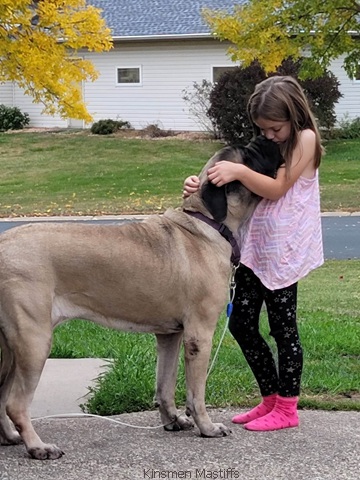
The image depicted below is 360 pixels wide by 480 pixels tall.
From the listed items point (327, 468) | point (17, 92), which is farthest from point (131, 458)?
point (17, 92)

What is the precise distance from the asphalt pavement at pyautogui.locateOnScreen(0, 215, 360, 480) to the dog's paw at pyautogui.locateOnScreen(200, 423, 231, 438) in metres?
0.03

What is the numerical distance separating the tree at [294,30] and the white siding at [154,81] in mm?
14140

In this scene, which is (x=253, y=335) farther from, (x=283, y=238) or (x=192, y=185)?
(x=192, y=185)

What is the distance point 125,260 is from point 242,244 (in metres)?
0.72

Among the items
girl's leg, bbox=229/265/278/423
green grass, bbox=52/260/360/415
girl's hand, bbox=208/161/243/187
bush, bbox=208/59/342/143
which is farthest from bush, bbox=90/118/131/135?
girl's hand, bbox=208/161/243/187

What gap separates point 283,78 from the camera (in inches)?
184

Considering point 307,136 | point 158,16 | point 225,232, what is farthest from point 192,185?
point 158,16

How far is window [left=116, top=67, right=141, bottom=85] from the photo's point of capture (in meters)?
31.7

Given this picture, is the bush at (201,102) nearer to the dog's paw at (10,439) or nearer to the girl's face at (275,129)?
the girl's face at (275,129)

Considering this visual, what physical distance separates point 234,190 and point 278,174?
26 centimetres

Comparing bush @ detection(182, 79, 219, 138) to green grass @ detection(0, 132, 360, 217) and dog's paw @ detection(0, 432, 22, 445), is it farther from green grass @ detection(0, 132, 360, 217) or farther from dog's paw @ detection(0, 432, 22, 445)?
dog's paw @ detection(0, 432, 22, 445)

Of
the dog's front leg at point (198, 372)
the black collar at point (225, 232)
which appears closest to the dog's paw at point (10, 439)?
the dog's front leg at point (198, 372)

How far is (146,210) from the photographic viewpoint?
18.4 meters

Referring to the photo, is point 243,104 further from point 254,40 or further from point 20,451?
point 20,451
